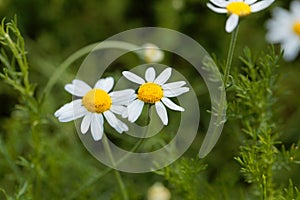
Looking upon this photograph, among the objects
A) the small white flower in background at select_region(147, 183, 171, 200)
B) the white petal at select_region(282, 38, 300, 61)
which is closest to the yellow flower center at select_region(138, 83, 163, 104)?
the small white flower in background at select_region(147, 183, 171, 200)

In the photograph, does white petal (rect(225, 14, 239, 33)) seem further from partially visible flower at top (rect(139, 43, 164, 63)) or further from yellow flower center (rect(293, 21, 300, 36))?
yellow flower center (rect(293, 21, 300, 36))

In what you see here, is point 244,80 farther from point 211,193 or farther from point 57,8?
point 57,8

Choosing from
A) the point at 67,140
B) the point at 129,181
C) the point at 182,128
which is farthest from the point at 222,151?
the point at 67,140

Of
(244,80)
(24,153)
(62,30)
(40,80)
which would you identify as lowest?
(24,153)

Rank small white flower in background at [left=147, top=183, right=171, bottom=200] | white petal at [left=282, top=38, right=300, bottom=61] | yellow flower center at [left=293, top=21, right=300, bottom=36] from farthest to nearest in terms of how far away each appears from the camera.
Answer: yellow flower center at [left=293, top=21, right=300, bottom=36] < white petal at [left=282, top=38, right=300, bottom=61] < small white flower in background at [left=147, top=183, right=171, bottom=200]

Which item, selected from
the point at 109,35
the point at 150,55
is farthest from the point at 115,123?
the point at 109,35

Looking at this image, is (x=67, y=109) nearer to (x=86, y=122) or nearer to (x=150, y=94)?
(x=86, y=122)

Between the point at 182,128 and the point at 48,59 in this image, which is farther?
the point at 48,59

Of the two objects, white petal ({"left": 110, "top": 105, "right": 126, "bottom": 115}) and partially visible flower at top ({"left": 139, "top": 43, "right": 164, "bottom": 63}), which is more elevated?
white petal ({"left": 110, "top": 105, "right": 126, "bottom": 115})
